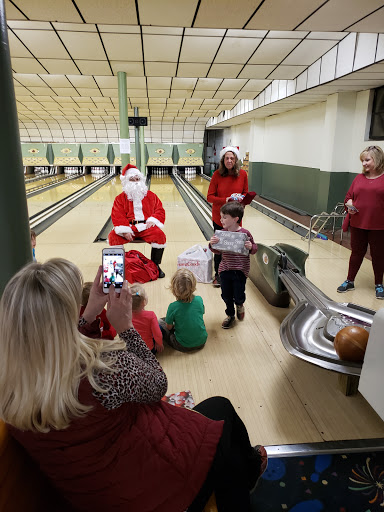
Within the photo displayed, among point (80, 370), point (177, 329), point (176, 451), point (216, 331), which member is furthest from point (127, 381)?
point (216, 331)

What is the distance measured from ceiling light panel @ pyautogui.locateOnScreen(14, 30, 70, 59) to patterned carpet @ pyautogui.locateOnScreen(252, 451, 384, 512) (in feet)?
17.4

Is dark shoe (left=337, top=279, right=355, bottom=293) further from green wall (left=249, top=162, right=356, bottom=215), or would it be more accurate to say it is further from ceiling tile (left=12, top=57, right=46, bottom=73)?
ceiling tile (left=12, top=57, right=46, bottom=73)

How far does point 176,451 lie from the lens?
1.06m

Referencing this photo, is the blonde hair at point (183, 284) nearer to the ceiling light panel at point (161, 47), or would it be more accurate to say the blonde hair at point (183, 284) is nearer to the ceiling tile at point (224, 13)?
the ceiling tile at point (224, 13)

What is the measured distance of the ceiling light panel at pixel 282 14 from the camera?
321 cm

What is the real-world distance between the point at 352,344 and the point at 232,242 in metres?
1.19

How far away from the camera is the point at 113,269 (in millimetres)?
1328

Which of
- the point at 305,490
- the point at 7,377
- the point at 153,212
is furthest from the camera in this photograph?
the point at 153,212

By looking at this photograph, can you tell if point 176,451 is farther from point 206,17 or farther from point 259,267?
point 206,17

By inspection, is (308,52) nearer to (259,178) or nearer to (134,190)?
(134,190)

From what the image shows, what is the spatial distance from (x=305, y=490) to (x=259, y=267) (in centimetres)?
232

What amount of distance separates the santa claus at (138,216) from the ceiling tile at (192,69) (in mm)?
2613

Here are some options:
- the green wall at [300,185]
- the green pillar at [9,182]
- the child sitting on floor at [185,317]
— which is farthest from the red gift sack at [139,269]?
the green wall at [300,185]

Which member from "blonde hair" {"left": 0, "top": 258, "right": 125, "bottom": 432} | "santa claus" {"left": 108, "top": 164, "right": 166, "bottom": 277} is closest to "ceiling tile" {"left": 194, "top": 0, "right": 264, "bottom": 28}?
"santa claus" {"left": 108, "top": 164, "right": 166, "bottom": 277}
